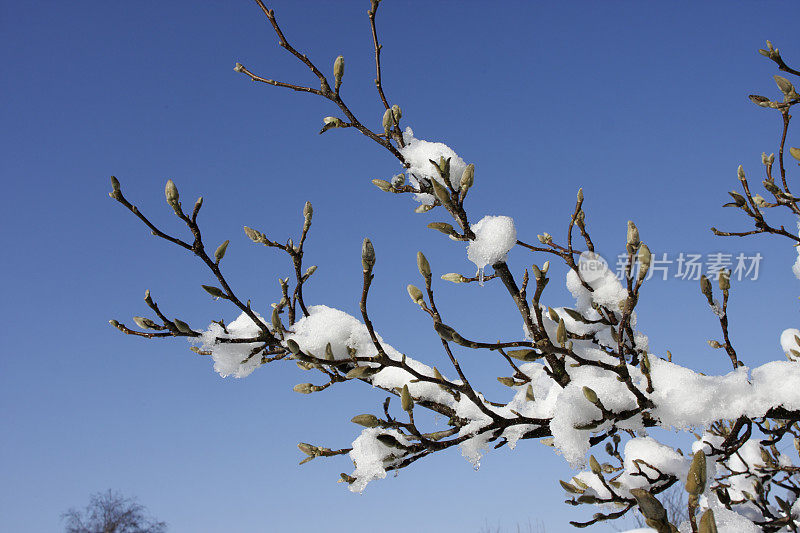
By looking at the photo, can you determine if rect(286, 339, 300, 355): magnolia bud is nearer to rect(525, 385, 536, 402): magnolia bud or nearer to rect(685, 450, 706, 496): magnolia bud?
rect(525, 385, 536, 402): magnolia bud

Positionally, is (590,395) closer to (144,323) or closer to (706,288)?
(706,288)

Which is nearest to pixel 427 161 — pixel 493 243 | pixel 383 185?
pixel 383 185

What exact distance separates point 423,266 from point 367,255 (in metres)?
0.20

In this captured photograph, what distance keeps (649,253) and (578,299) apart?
0.58 metres

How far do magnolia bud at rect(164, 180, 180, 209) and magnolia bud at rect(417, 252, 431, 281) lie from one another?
0.77 m

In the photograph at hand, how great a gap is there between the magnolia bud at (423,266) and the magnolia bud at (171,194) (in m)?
0.77

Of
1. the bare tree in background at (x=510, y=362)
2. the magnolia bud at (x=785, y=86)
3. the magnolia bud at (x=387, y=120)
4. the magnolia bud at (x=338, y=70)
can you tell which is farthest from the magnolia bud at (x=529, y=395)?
the magnolia bud at (x=785, y=86)

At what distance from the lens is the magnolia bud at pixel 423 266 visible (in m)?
1.63

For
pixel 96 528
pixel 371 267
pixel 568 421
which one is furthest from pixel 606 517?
pixel 96 528

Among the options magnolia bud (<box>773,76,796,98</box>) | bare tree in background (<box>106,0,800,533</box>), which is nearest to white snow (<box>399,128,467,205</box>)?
bare tree in background (<box>106,0,800,533</box>)

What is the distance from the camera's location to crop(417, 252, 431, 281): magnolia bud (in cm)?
163

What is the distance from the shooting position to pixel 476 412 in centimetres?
187

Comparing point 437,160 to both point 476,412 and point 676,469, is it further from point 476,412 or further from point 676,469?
point 676,469

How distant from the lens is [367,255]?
60.7 inches
